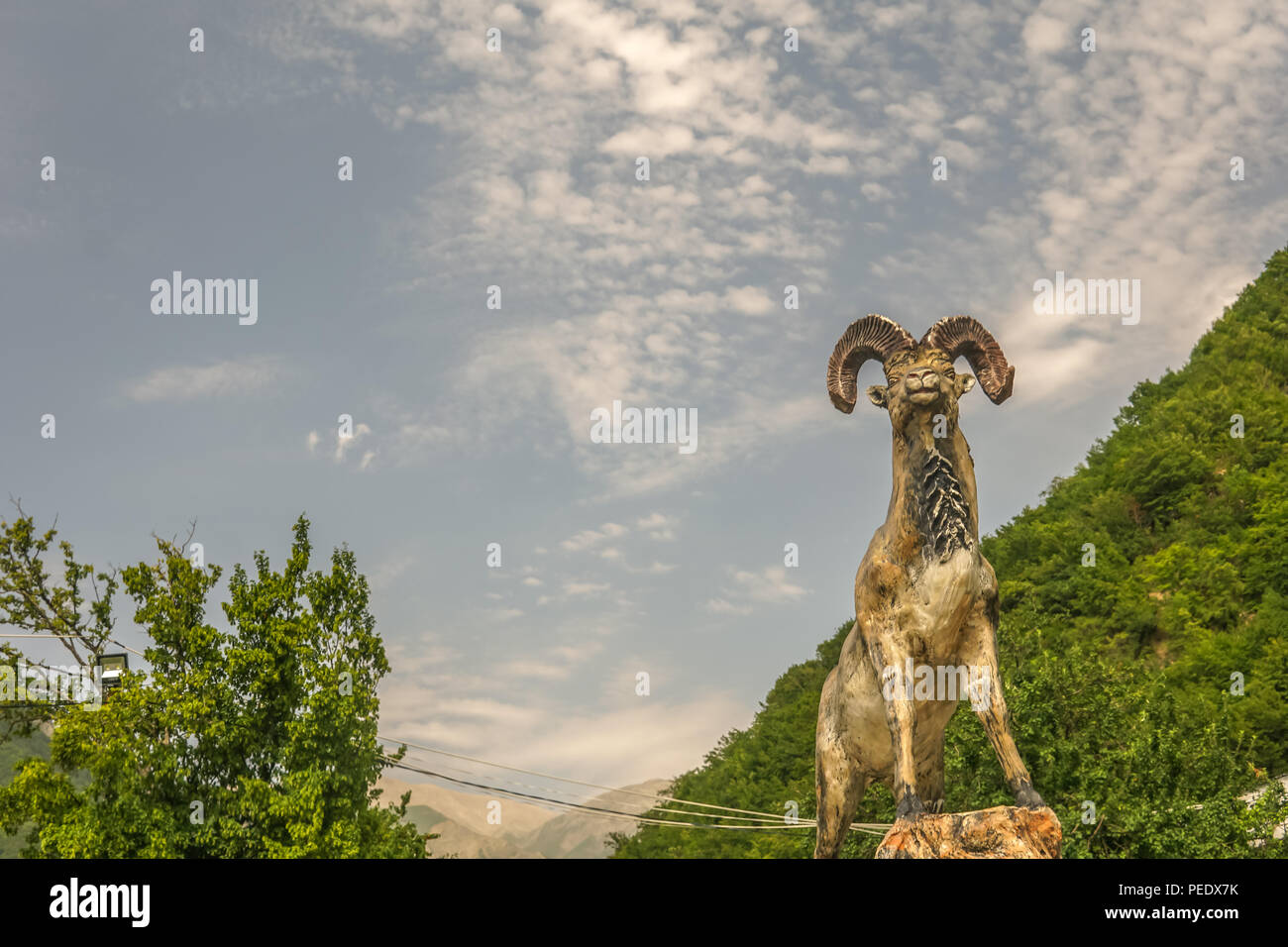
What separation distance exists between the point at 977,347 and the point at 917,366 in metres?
0.67

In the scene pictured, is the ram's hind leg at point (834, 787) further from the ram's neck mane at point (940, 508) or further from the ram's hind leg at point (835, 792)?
the ram's neck mane at point (940, 508)

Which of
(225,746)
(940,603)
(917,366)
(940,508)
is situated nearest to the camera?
(940,603)

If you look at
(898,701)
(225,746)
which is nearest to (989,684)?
(898,701)

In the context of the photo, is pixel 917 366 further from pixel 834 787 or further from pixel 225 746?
pixel 225 746

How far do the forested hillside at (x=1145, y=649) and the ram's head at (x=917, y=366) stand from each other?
14955 mm

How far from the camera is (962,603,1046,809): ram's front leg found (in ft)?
30.9

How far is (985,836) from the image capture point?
28.0 ft

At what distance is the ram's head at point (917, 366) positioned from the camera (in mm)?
9805

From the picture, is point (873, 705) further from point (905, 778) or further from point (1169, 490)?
point (1169, 490)

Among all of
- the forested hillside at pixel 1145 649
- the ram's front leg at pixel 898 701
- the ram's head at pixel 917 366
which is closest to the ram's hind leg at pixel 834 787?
the ram's front leg at pixel 898 701

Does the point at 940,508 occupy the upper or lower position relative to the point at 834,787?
upper
